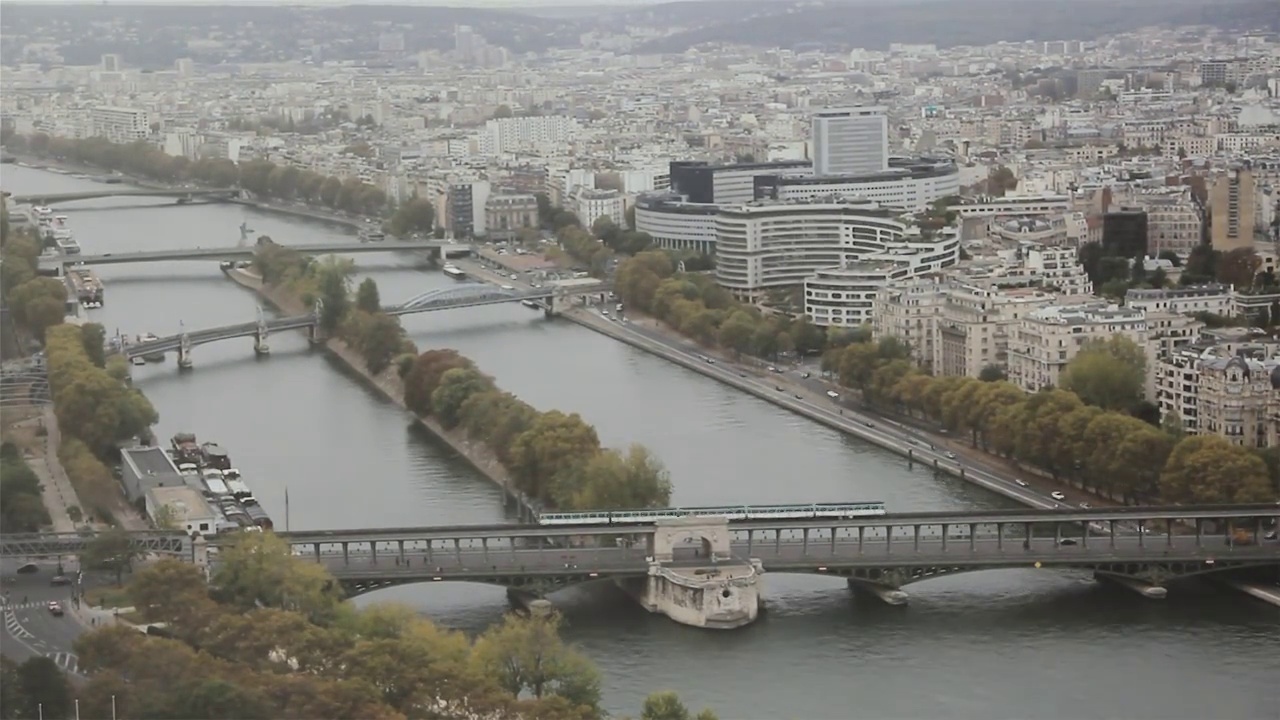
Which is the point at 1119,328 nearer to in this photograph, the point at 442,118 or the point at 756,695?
the point at 756,695

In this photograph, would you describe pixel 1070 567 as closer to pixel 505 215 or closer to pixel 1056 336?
pixel 1056 336

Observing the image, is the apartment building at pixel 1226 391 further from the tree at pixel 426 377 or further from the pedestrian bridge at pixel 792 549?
the tree at pixel 426 377

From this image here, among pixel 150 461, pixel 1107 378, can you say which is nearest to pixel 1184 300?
pixel 1107 378

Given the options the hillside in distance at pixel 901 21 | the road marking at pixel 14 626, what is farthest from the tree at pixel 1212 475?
the hillside in distance at pixel 901 21

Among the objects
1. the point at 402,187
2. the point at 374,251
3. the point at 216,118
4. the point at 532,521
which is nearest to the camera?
the point at 532,521

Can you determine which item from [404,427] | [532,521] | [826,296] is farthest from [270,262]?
[532,521]

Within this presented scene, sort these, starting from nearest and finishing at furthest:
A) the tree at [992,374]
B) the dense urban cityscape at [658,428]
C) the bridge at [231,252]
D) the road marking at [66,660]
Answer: the road marking at [66,660] < the dense urban cityscape at [658,428] < the tree at [992,374] < the bridge at [231,252]

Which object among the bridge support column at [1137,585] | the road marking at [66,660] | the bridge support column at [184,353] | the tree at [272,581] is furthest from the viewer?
the bridge support column at [184,353]

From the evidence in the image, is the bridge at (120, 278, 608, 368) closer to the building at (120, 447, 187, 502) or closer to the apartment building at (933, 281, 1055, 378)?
the building at (120, 447, 187, 502)
